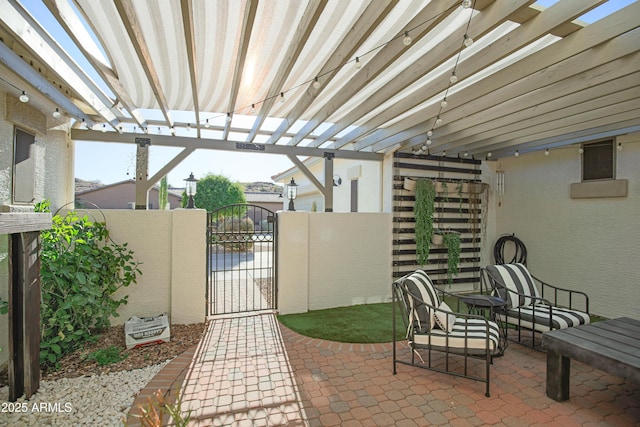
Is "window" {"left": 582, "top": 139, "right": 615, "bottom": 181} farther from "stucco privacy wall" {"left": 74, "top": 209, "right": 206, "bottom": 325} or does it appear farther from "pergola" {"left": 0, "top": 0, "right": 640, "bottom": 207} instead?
"stucco privacy wall" {"left": 74, "top": 209, "right": 206, "bottom": 325}

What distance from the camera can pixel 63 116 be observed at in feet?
14.0

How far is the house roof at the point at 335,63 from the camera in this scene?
2.27m

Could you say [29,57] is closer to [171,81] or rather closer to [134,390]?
[171,81]

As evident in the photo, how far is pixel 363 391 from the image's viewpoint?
9.52ft

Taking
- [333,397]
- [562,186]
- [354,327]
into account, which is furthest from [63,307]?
[562,186]

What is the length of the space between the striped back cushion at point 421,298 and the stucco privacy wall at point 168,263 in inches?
124

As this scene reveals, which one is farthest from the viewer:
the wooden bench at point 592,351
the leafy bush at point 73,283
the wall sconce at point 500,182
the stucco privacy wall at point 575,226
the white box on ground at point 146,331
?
the wall sconce at point 500,182

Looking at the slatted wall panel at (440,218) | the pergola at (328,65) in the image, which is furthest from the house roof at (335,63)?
the slatted wall panel at (440,218)

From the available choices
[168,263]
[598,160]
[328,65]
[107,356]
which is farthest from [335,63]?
[598,160]

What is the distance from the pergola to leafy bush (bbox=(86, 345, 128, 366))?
236 centimetres

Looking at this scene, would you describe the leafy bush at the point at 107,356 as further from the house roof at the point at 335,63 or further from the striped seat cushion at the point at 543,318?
the striped seat cushion at the point at 543,318

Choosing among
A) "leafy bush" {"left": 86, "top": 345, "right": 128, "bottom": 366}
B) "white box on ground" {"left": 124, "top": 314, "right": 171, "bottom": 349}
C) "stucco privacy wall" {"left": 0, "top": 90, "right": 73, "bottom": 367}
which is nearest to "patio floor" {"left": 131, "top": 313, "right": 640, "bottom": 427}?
"white box on ground" {"left": 124, "top": 314, "right": 171, "bottom": 349}

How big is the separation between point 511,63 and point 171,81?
368cm

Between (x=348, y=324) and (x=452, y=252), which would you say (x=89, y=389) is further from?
(x=452, y=252)
